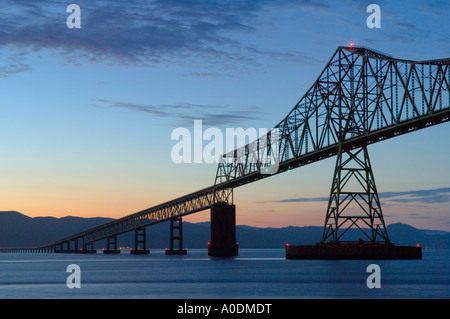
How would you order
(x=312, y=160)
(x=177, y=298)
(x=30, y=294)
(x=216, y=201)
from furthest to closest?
1. (x=216, y=201)
2. (x=312, y=160)
3. (x=30, y=294)
4. (x=177, y=298)

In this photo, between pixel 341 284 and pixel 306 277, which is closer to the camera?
pixel 341 284

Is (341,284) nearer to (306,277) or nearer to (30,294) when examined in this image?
(306,277)

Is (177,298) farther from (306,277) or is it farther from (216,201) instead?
(216,201)

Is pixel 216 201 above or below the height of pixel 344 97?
below

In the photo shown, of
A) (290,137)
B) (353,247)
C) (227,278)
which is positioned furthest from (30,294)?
(290,137)

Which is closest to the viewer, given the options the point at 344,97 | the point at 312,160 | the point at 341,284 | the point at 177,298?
the point at 177,298
